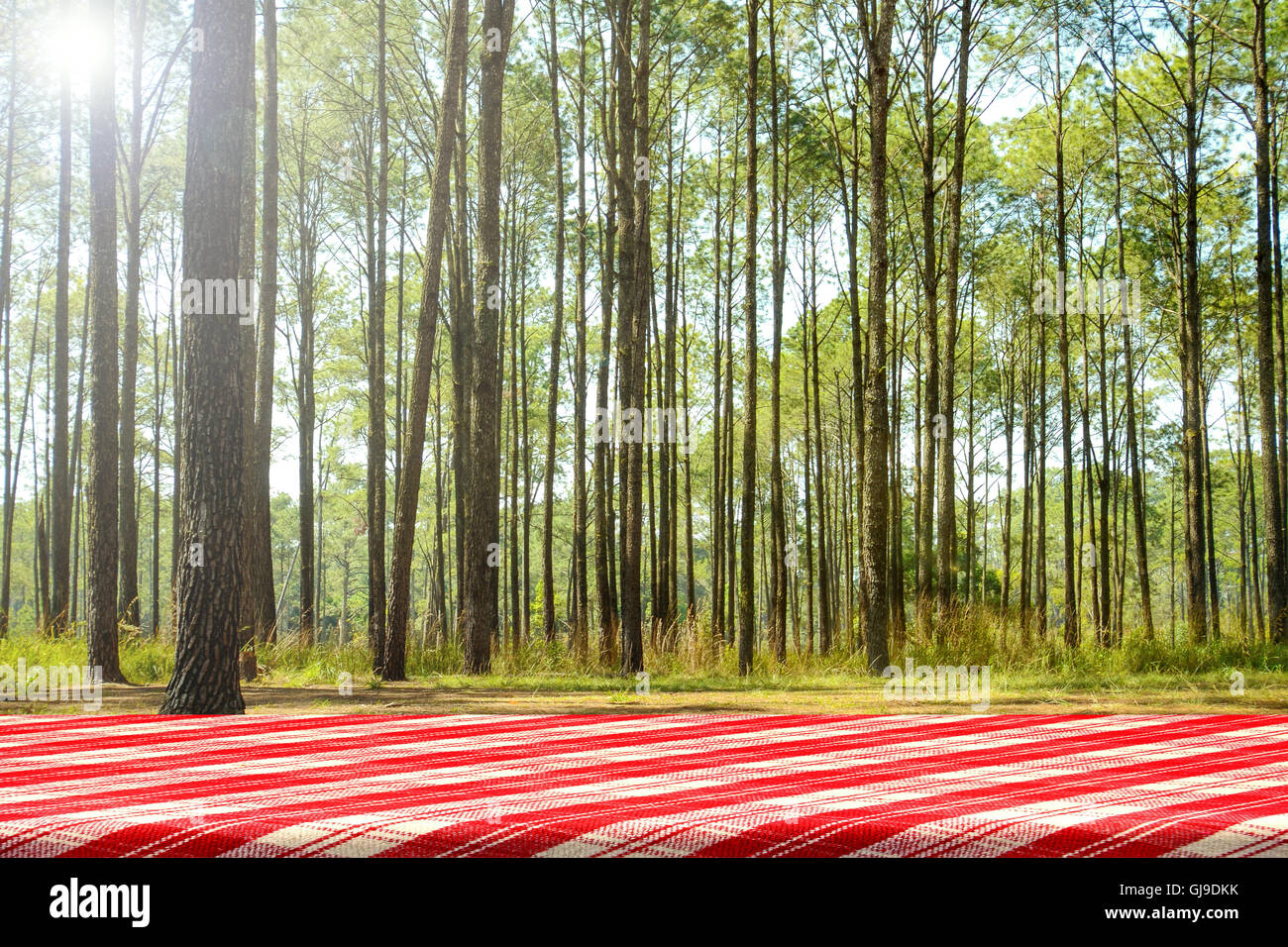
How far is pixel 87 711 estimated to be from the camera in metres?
6.44

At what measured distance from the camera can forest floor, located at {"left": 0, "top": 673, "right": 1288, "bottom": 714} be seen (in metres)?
6.38

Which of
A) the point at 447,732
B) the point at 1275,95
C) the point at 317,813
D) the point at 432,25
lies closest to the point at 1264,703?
the point at 447,732

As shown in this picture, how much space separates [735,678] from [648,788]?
341 inches

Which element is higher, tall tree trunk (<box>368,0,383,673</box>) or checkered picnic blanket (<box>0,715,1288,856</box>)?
tall tree trunk (<box>368,0,383,673</box>)

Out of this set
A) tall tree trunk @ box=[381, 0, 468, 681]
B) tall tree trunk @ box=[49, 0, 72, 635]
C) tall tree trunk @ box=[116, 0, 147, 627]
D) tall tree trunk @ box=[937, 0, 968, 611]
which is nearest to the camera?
tall tree trunk @ box=[381, 0, 468, 681]

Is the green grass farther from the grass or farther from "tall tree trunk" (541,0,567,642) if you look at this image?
"tall tree trunk" (541,0,567,642)

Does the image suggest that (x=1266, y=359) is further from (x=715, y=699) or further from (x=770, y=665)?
(x=715, y=699)

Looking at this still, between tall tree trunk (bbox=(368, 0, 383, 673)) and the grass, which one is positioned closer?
the grass

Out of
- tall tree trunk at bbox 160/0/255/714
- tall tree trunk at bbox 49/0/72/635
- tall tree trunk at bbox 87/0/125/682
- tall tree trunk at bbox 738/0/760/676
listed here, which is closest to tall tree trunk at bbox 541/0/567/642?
tall tree trunk at bbox 738/0/760/676

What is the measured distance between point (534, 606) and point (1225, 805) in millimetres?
38238

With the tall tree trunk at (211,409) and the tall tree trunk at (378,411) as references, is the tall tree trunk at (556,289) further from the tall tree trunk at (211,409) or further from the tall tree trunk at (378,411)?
the tall tree trunk at (211,409)

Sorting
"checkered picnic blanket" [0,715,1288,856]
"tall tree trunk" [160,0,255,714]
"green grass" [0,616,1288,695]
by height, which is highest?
"tall tree trunk" [160,0,255,714]

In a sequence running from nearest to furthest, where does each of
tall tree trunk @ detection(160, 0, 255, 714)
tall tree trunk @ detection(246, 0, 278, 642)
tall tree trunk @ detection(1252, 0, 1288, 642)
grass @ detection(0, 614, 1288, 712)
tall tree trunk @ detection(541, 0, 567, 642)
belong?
tall tree trunk @ detection(160, 0, 255, 714)
grass @ detection(0, 614, 1288, 712)
tall tree trunk @ detection(246, 0, 278, 642)
tall tree trunk @ detection(1252, 0, 1288, 642)
tall tree trunk @ detection(541, 0, 567, 642)

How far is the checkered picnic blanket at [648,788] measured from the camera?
0.86 m
